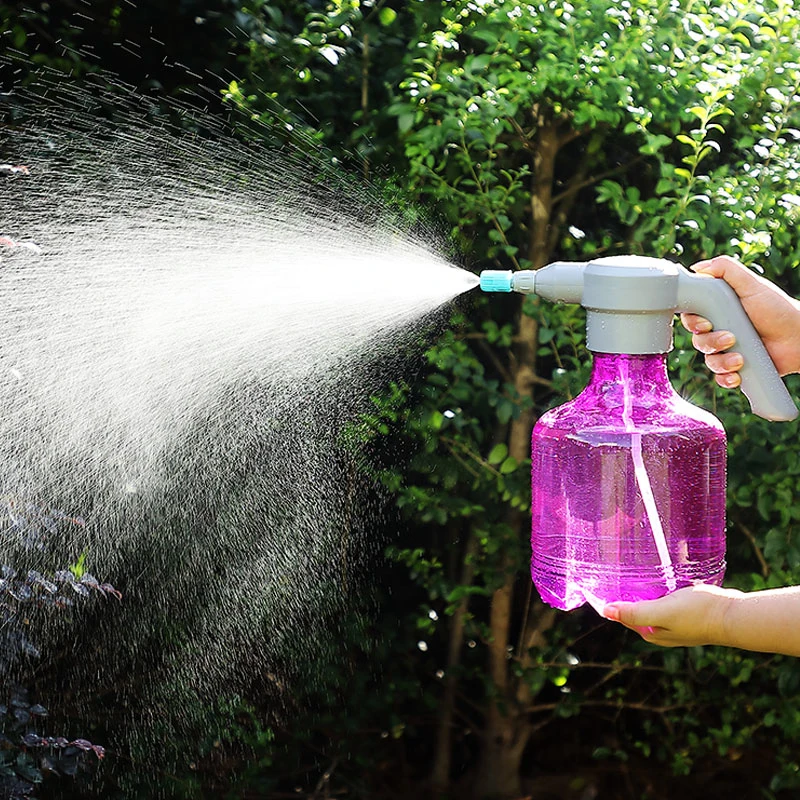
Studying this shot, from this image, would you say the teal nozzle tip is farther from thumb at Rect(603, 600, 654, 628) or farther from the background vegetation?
the background vegetation

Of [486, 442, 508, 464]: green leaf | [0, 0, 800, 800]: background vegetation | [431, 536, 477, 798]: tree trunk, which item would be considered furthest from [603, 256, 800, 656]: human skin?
[431, 536, 477, 798]: tree trunk

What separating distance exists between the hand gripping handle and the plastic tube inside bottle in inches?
5.0

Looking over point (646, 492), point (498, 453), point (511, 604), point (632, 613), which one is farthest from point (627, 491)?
point (511, 604)

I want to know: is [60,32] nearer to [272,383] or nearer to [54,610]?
[272,383]

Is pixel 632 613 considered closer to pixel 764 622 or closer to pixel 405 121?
pixel 764 622

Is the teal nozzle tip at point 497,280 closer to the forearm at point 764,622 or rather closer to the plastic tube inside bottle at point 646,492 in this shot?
the plastic tube inside bottle at point 646,492

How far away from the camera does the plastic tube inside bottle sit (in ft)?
4.32

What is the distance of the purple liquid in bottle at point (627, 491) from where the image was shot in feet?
4.31

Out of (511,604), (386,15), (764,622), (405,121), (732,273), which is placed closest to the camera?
(764,622)

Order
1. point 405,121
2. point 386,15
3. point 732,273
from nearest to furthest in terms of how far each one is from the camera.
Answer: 1. point 732,273
2. point 405,121
3. point 386,15

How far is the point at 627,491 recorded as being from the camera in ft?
4.48

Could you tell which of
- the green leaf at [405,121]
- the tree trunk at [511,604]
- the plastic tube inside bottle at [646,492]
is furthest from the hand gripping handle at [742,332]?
the tree trunk at [511,604]

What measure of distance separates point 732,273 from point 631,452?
0.23m

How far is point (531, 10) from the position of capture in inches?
96.7
